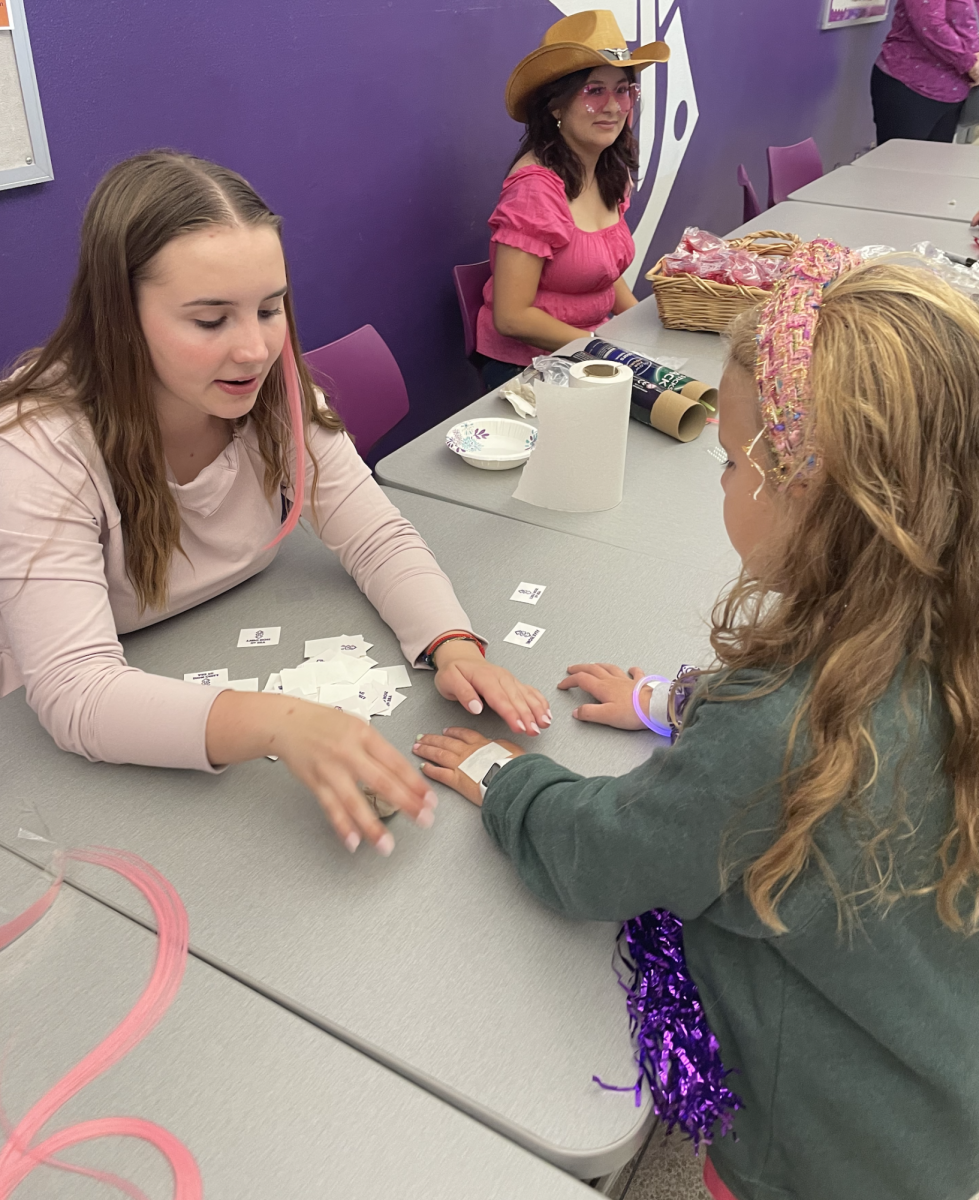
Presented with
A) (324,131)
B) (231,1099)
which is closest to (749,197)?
(324,131)

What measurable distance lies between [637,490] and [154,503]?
2.46 ft

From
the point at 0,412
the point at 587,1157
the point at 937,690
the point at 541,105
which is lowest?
the point at 587,1157

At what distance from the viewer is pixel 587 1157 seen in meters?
0.63

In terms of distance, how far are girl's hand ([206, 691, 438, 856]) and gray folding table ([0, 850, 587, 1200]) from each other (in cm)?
16

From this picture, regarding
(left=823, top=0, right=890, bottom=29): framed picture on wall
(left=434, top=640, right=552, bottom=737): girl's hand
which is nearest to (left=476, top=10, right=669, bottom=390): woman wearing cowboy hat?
(left=434, top=640, right=552, bottom=737): girl's hand

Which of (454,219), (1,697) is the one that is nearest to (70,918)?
(1,697)

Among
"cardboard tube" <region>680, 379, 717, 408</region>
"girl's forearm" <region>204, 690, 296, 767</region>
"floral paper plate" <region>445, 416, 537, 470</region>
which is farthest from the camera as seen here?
"cardboard tube" <region>680, 379, 717, 408</region>

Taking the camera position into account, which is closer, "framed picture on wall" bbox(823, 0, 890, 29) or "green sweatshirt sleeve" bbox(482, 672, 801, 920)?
"green sweatshirt sleeve" bbox(482, 672, 801, 920)

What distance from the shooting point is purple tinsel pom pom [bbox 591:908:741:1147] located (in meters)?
0.70

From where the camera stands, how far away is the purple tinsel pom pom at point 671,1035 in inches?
27.5

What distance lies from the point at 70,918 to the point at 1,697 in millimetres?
380

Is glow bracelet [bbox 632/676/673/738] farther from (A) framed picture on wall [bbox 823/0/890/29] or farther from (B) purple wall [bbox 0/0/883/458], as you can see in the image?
(A) framed picture on wall [bbox 823/0/890/29]

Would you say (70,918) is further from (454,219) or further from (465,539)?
(454,219)

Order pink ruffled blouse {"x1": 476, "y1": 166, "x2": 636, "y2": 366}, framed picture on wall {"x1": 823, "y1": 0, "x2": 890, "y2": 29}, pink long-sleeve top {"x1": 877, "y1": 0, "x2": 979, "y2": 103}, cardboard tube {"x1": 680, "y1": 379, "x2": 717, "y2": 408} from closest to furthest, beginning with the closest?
cardboard tube {"x1": 680, "y1": 379, "x2": 717, "y2": 408} < pink ruffled blouse {"x1": 476, "y1": 166, "x2": 636, "y2": 366} < pink long-sleeve top {"x1": 877, "y1": 0, "x2": 979, "y2": 103} < framed picture on wall {"x1": 823, "y1": 0, "x2": 890, "y2": 29}
